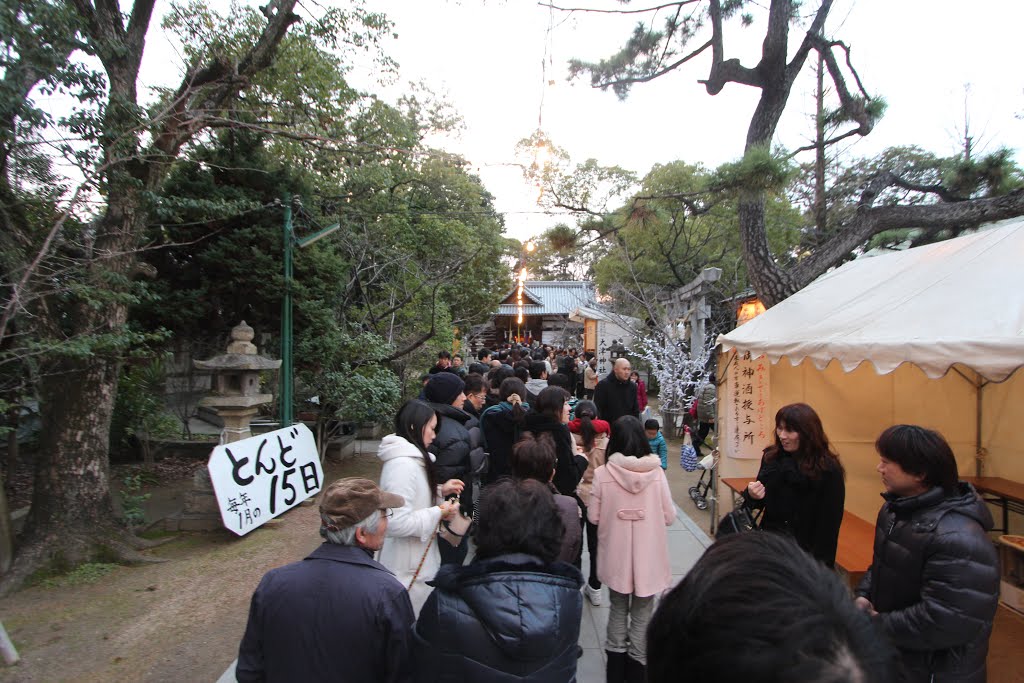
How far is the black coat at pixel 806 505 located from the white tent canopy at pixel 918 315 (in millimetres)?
879

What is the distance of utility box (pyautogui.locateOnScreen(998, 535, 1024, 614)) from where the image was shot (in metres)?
3.97

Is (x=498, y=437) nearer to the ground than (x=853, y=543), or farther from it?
farther from it

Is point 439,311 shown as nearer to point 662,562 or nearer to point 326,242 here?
point 326,242

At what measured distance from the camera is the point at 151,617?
13.9 feet

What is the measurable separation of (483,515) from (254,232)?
690cm

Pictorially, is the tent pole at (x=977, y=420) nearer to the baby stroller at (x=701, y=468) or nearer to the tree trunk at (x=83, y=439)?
the baby stroller at (x=701, y=468)

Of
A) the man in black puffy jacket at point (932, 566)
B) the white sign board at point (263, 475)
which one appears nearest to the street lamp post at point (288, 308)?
the white sign board at point (263, 475)

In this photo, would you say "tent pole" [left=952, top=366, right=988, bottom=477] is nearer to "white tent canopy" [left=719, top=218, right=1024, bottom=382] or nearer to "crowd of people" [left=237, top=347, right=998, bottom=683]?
"white tent canopy" [left=719, top=218, right=1024, bottom=382]

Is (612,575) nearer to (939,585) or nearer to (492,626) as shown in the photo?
(939,585)

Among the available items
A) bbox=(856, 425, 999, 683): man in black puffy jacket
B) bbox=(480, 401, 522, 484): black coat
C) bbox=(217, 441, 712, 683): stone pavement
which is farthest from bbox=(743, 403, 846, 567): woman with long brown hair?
bbox=(480, 401, 522, 484): black coat

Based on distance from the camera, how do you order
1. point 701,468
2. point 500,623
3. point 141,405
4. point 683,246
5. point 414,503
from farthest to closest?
1. point 683,246
2. point 141,405
3. point 701,468
4. point 414,503
5. point 500,623

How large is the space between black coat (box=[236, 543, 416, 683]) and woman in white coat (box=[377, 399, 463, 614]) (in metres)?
0.78

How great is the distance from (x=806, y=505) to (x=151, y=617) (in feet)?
15.4

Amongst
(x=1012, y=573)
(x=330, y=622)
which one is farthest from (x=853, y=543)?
(x=330, y=622)
